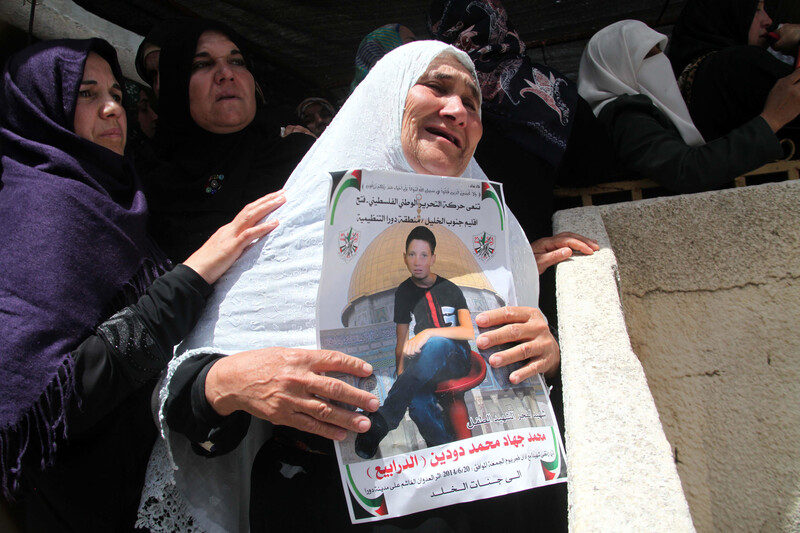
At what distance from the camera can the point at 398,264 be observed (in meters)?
1.42

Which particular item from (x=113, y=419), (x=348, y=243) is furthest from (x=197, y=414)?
(x=348, y=243)

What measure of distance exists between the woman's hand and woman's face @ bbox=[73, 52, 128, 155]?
1.91ft

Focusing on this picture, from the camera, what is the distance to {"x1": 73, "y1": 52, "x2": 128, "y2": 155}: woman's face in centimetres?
179

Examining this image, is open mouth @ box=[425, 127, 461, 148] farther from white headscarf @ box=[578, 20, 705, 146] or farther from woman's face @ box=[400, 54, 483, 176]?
white headscarf @ box=[578, 20, 705, 146]

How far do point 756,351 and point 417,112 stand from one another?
1.51 m

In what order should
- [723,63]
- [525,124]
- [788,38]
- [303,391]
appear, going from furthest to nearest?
[788,38] → [723,63] → [525,124] → [303,391]

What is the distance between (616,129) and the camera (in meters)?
2.37

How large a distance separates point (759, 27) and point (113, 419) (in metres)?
3.08

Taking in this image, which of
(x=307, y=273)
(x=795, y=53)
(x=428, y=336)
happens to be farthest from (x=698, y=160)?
(x=307, y=273)

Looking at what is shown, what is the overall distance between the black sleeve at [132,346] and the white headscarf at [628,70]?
6.56 ft

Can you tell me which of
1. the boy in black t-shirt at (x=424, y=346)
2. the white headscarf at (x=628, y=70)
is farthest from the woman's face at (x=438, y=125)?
the white headscarf at (x=628, y=70)

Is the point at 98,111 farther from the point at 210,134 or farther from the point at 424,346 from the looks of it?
the point at 424,346

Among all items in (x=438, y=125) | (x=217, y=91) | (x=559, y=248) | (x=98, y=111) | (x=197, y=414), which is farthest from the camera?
(x=217, y=91)

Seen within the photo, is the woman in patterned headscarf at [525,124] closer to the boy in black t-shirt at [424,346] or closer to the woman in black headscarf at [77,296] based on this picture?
the boy in black t-shirt at [424,346]
